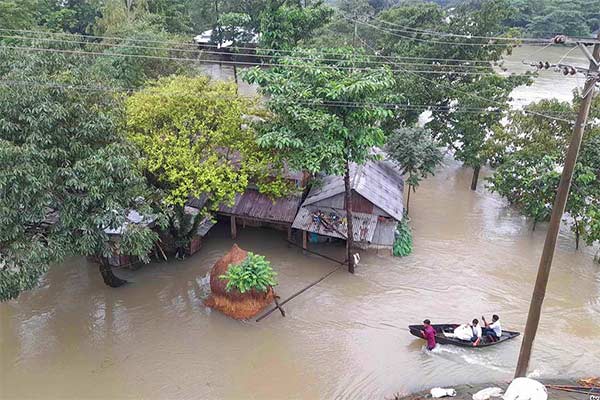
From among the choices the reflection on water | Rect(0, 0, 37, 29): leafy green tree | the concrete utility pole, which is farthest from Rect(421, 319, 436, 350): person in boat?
Rect(0, 0, 37, 29): leafy green tree

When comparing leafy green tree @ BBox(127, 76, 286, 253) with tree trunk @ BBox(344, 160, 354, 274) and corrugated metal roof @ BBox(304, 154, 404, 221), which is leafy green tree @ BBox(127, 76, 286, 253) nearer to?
tree trunk @ BBox(344, 160, 354, 274)

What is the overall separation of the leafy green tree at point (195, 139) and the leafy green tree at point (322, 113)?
3.41ft

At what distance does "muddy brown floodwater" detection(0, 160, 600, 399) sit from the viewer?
40.3ft

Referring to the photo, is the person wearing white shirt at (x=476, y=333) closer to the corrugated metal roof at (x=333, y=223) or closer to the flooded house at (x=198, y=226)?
the corrugated metal roof at (x=333, y=223)

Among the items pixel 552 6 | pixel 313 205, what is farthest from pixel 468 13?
pixel 552 6

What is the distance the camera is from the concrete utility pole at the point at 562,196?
850 centimetres

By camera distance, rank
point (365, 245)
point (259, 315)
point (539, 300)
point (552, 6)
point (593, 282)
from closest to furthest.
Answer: point (539, 300) → point (259, 315) → point (593, 282) → point (365, 245) → point (552, 6)

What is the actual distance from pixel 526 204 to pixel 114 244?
14.8 metres

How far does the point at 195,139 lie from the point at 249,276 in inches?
185

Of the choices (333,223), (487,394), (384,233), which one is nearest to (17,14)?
(333,223)

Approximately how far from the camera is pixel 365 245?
17984mm

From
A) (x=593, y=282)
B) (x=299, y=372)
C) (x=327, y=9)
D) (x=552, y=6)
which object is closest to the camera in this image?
(x=299, y=372)

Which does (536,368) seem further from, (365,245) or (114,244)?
(114,244)

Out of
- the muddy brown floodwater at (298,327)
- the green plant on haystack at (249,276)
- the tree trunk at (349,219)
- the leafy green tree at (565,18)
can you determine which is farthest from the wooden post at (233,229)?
the leafy green tree at (565,18)
